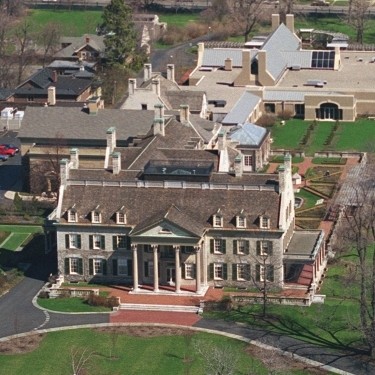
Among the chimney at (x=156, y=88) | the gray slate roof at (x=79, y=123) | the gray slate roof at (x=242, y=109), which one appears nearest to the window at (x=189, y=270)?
the gray slate roof at (x=79, y=123)

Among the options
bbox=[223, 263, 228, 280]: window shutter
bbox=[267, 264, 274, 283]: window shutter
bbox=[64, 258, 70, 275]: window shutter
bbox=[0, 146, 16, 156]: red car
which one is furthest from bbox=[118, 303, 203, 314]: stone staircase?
bbox=[0, 146, 16, 156]: red car

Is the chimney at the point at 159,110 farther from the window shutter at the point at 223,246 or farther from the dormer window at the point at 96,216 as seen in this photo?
the window shutter at the point at 223,246

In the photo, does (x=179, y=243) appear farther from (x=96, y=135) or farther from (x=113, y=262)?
(x=96, y=135)

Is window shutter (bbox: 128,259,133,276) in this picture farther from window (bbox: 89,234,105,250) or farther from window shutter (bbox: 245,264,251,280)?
window shutter (bbox: 245,264,251,280)

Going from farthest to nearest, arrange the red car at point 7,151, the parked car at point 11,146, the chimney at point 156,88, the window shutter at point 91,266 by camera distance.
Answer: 1. the parked car at point 11,146
2. the red car at point 7,151
3. the chimney at point 156,88
4. the window shutter at point 91,266

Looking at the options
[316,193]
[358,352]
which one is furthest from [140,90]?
[358,352]
